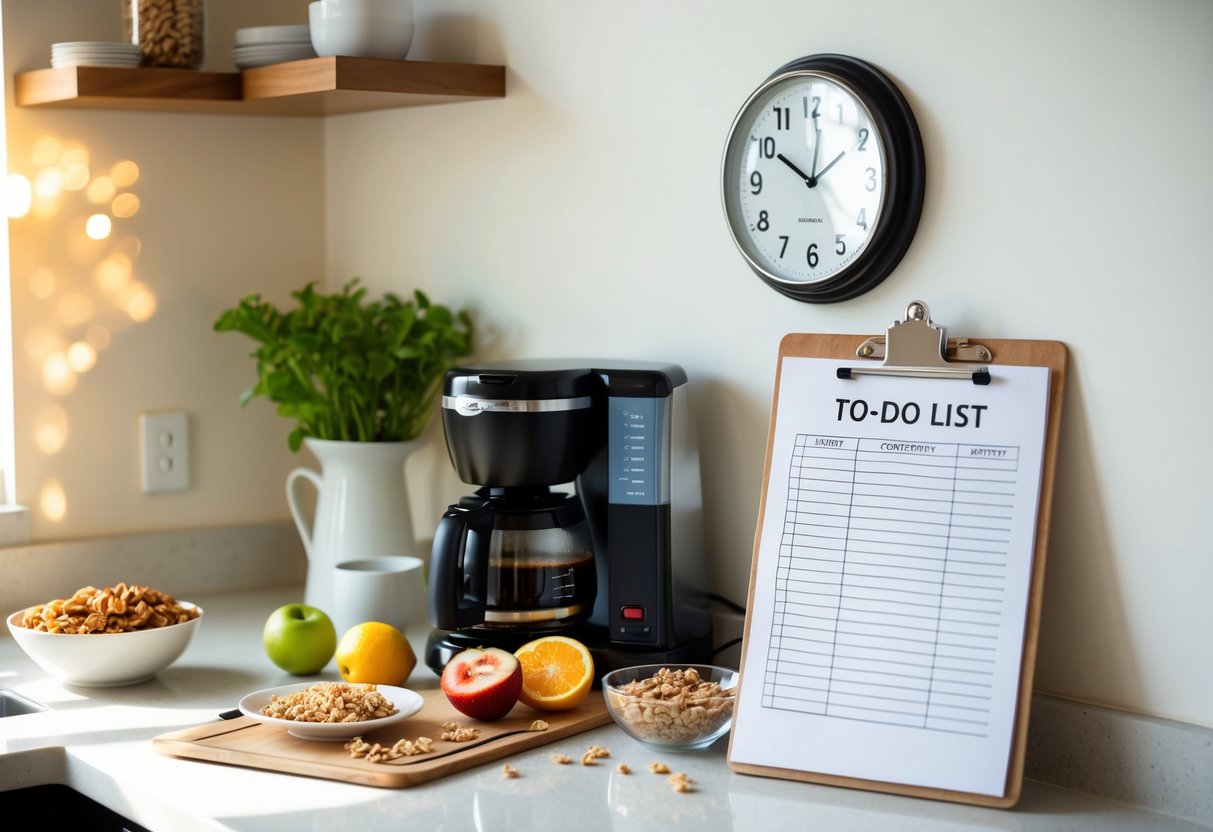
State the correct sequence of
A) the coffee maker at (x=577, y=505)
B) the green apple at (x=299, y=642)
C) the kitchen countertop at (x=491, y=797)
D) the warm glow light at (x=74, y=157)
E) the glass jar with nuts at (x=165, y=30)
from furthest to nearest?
1. the warm glow light at (x=74, y=157)
2. the glass jar with nuts at (x=165, y=30)
3. the green apple at (x=299, y=642)
4. the coffee maker at (x=577, y=505)
5. the kitchen countertop at (x=491, y=797)

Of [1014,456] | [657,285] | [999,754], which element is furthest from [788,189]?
[999,754]

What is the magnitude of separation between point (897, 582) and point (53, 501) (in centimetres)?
129

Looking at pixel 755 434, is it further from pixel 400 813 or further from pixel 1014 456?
pixel 400 813

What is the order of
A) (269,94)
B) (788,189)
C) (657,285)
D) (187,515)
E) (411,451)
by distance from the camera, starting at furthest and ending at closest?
1. (187,515)
2. (411,451)
3. (269,94)
4. (657,285)
5. (788,189)

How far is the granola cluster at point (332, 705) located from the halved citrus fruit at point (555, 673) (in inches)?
5.9

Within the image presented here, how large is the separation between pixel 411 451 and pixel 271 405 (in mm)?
365

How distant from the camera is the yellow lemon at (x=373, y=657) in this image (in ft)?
5.05

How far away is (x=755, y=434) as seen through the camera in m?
1.57

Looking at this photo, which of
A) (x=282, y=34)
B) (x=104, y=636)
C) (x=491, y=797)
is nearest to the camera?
(x=491, y=797)

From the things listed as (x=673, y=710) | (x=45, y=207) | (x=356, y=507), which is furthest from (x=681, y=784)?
(x=45, y=207)

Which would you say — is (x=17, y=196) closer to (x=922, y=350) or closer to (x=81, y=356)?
(x=81, y=356)

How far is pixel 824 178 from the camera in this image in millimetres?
1442

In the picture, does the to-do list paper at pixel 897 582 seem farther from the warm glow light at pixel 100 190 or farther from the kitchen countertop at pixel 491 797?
the warm glow light at pixel 100 190

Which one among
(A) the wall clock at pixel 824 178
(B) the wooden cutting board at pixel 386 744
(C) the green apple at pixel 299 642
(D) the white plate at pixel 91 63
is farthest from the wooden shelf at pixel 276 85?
(B) the wooden cutting board at pixel 386 744
